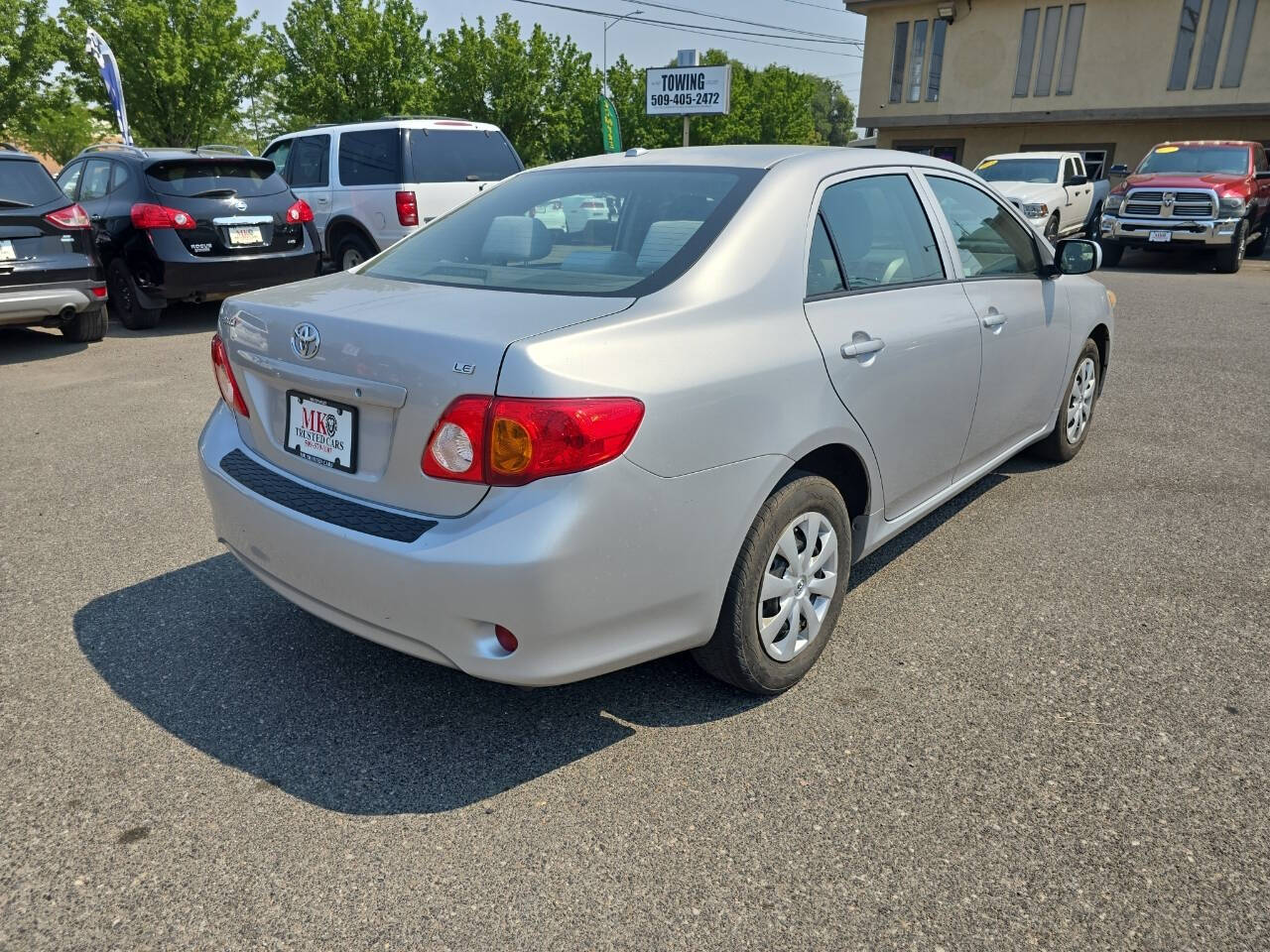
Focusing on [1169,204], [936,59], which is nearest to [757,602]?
[1169,204]

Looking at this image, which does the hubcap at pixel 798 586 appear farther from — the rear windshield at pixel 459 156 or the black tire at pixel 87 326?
the rear windshield at pixel 459 156

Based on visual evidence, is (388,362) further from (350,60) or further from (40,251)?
(350,60)

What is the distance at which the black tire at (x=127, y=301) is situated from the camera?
30.0 ft

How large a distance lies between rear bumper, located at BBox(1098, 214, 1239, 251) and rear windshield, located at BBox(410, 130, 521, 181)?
10451mm

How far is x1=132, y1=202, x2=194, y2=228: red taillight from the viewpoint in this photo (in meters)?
8.62

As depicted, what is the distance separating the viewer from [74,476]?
16.5ft

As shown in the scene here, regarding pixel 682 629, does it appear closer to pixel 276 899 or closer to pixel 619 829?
pixel 619 829

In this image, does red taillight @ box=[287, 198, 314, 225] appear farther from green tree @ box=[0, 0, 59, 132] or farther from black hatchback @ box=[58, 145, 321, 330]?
green tree @ box=[0, 0, 59, 132]

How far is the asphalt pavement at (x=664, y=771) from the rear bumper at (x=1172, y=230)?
12868mm

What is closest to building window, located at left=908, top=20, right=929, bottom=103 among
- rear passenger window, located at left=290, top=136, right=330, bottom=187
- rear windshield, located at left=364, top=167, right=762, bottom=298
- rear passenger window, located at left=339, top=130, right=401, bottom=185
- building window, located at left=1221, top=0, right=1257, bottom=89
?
building window, located at left=1221, top=0, right=1257, bottom=89

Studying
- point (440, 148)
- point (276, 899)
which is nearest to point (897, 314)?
point (276, 899)

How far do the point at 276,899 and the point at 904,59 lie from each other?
34.7m

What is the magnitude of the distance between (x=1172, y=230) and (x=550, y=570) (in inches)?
634

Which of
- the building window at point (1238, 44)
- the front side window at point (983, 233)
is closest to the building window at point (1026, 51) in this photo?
the building window at point (1238, 44)
